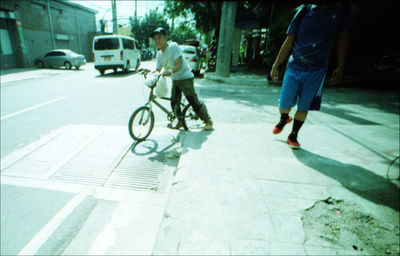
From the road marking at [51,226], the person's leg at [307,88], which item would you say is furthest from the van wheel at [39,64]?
the person's leg at [307,88]

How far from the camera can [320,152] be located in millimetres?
3049

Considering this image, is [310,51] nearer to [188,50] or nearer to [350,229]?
[350,229]

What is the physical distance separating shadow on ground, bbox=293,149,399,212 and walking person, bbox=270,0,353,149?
15.2 inches

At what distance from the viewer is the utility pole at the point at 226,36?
9625mm

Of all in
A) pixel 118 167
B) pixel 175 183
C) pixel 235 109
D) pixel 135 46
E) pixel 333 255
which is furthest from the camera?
pixel 135 46

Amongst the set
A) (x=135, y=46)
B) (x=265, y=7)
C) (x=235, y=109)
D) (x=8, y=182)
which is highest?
(x=265, y=7)

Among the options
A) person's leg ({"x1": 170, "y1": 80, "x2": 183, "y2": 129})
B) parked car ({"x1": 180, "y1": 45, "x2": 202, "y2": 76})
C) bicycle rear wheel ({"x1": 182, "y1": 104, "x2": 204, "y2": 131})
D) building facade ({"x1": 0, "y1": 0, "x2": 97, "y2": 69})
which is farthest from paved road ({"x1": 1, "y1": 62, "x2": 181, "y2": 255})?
building facade ({"x1": 0, "y1": 0, "x2": 97, "y2": 69})

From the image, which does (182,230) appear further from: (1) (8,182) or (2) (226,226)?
(1) (8,182)

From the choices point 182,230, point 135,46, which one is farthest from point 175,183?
point 135,46

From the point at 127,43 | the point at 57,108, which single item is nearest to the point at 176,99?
the point at 57,108

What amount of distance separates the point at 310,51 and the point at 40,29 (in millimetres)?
26077

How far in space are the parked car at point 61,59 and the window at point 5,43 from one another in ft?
6.30

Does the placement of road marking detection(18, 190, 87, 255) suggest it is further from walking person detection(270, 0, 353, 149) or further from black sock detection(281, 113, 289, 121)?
Result: black sock detection(281, 113, 289, 121)

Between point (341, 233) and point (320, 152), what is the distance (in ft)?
4.90
